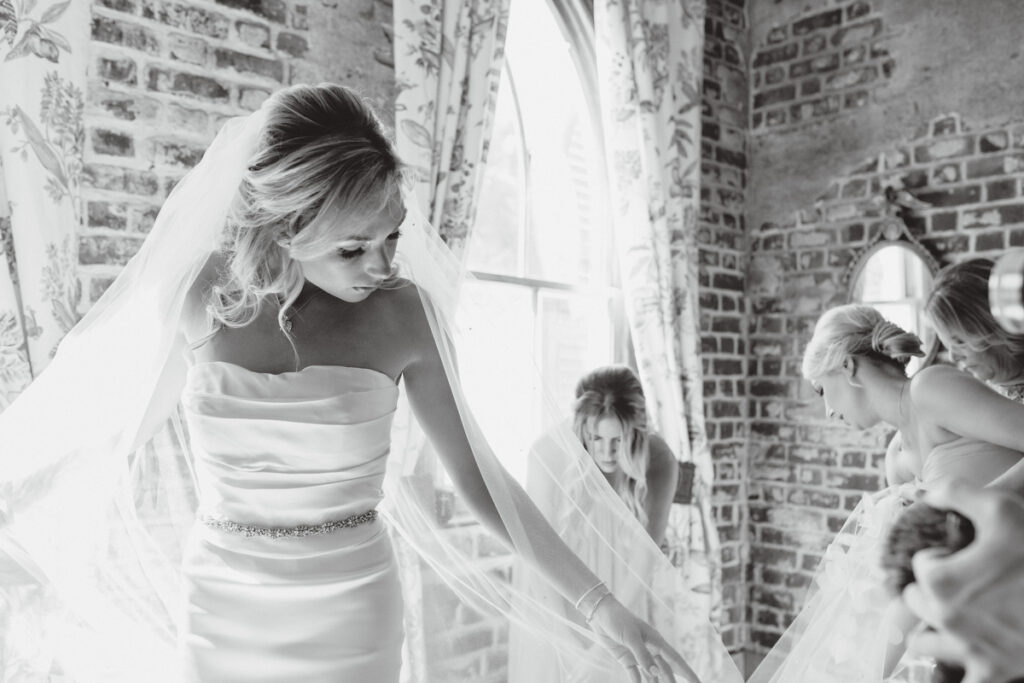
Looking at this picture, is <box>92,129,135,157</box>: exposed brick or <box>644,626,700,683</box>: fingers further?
<box>92,129,135,157</box>: exposed brick

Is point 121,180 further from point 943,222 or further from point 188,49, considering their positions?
point 943,222

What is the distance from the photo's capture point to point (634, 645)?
1599 millimetres

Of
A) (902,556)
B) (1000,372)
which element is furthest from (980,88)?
(902,556)

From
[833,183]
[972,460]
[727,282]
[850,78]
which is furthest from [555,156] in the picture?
[972,460]

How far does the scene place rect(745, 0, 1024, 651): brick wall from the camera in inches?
150

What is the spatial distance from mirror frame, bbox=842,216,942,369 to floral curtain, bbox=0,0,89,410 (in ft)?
10.3

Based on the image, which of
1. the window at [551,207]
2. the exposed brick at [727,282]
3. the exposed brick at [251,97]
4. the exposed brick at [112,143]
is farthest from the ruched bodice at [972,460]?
the exposed brick at [112,143]

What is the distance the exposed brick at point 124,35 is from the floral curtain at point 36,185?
0.14 m

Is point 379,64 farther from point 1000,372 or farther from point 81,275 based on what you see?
point 1000,372

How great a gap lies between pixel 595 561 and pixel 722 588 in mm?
2557

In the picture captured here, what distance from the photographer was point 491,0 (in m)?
3.17

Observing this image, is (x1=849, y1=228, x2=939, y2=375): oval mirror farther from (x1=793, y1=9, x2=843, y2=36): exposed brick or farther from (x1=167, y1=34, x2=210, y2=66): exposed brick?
(x1=167, y1=34, x2=210, y2=66): exposed brick

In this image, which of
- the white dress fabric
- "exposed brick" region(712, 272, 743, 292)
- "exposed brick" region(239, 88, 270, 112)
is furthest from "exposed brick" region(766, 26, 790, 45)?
the white dress fabric

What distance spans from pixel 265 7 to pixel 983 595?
8.83ft
